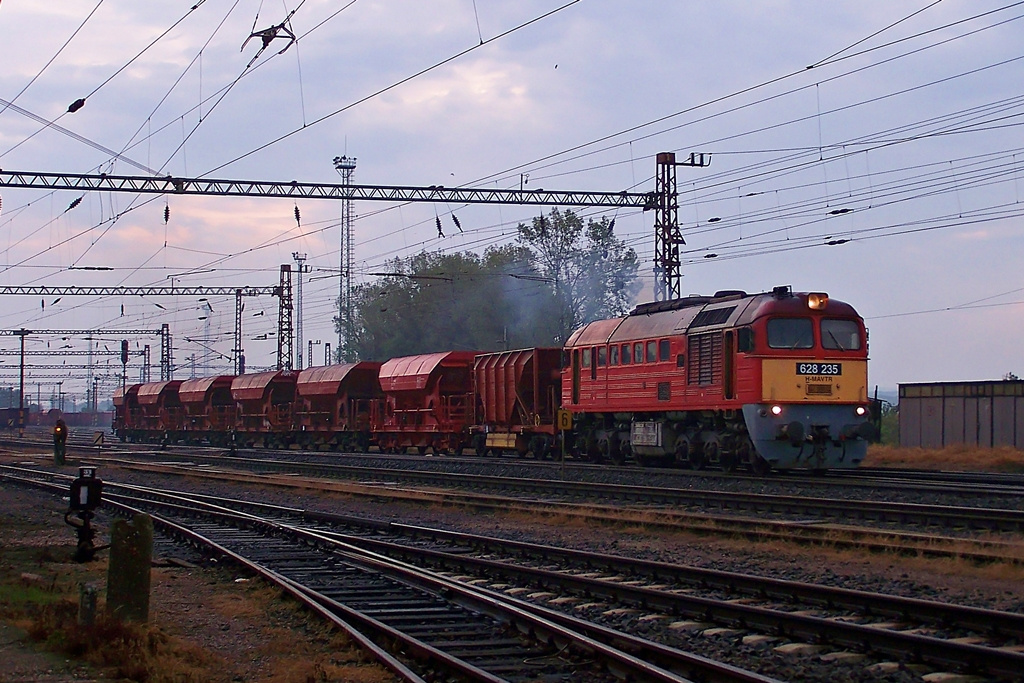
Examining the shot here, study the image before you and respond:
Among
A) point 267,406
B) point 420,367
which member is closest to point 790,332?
point 420,367

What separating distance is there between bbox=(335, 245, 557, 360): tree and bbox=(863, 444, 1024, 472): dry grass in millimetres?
31762

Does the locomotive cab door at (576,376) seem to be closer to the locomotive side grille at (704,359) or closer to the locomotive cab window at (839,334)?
the locomotive side grille at (704,359)

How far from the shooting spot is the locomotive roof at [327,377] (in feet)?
144

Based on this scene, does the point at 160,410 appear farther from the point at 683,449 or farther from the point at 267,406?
the point at 683,449

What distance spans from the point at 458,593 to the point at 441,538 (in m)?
4.47

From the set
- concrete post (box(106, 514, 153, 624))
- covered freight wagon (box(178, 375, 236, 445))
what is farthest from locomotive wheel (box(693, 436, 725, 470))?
covered freight wagon (box(178, 375, 236, 445))

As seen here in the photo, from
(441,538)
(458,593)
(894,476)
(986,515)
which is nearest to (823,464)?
(894,476)

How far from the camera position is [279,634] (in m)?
9.43

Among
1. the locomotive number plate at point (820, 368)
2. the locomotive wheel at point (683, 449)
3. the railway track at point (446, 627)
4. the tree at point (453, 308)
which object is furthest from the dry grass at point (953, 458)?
the tree at point (453, 308)

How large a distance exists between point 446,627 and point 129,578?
269cm

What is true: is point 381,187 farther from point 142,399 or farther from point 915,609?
point 142,399

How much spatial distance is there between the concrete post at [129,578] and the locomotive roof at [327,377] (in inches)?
1353

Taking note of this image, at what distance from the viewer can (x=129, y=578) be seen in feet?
30.3

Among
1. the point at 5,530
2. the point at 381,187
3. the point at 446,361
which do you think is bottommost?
the point at 5,530
